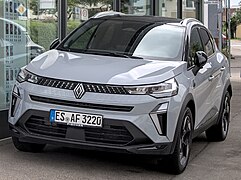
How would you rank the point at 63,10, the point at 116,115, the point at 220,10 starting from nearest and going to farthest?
the point at 116,115
the point at 63,10
the point at 220,10

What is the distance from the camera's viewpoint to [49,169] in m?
5.87

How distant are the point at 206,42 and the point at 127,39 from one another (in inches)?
59.0

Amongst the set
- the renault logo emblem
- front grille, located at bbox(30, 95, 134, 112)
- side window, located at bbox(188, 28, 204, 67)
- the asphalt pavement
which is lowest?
the asphalt pavement

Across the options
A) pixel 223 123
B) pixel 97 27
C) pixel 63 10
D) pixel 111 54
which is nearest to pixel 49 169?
pixel 111 54

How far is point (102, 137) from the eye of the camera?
217 inches

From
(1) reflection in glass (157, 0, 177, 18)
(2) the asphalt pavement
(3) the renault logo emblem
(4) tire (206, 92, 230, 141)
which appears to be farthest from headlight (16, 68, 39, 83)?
(1) reflection in glass (157, 0, 177, 18)

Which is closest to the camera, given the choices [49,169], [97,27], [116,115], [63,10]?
[116,115]

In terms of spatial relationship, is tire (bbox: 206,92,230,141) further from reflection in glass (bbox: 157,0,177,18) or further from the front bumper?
reflection in glass (bbox: 157,0,177,18)

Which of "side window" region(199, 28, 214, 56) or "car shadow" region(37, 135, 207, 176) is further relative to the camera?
"side window" region(199, 28, 214, 56)

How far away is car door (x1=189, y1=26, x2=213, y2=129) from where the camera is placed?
21.2 feet

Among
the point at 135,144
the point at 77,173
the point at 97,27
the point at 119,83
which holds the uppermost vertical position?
the point at 97,27

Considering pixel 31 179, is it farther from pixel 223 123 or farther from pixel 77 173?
pixel 223 123

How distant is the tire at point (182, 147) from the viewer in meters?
5.83

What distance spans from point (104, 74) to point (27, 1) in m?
3.27
